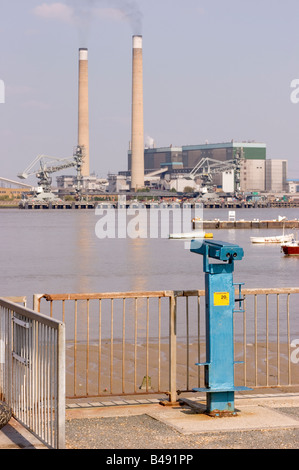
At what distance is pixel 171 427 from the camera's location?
24.8ft

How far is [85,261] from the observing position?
57750mm

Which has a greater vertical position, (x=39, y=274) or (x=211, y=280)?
(x=211, y=280)

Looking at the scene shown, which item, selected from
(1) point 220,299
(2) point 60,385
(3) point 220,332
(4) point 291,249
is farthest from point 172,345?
(4) point 291,249

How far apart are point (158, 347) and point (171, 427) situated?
4.76 m

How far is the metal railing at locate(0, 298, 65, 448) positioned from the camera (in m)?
6.28

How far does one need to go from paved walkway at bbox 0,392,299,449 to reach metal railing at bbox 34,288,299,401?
1.32 ft

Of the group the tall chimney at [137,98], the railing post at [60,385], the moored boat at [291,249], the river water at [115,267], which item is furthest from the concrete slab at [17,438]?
the tall chimney at [137,98]

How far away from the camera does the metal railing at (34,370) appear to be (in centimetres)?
628

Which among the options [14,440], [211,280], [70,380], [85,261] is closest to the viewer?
[14,440]

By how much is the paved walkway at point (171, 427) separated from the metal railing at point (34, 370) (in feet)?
0.84

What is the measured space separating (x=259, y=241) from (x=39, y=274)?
3748 cm

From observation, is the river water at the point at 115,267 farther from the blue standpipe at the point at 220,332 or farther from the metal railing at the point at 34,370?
the metal railing at the point at 34,370

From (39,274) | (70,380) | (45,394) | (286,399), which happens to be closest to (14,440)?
(45,394)

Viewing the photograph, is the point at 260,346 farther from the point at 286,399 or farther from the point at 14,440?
the point at 14,440
